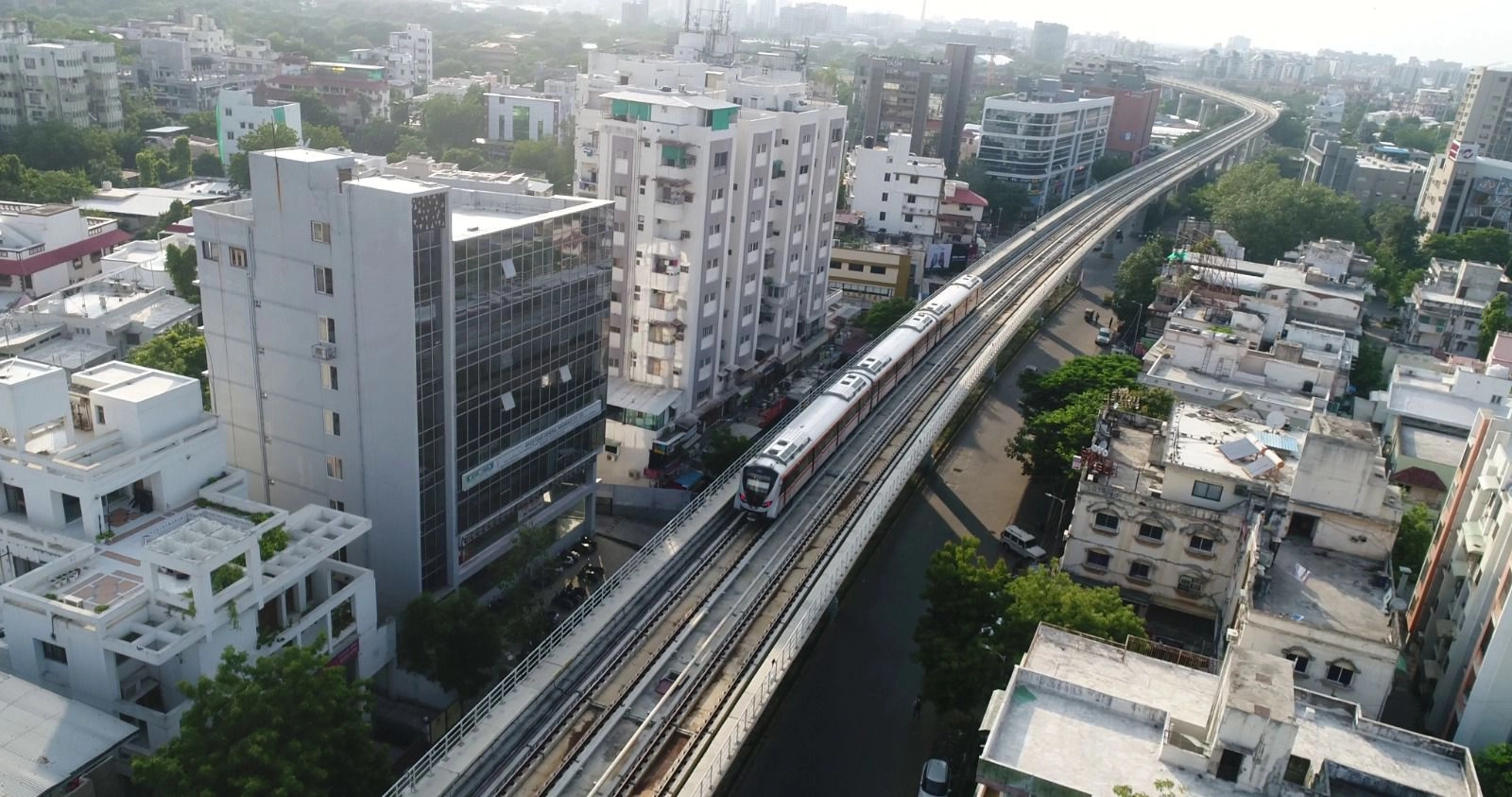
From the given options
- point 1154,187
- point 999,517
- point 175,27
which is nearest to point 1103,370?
point 999,517

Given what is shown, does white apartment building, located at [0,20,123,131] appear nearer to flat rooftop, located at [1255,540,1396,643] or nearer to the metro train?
the metro train

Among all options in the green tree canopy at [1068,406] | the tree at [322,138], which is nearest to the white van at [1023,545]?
the green tree canopy at [1068,406]

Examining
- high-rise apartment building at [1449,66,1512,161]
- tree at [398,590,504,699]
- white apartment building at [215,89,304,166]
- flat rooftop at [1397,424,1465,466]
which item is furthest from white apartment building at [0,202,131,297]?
high-rise apartment building at [1449,66,1512,161]

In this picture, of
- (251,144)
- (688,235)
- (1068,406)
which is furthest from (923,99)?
(688,235)

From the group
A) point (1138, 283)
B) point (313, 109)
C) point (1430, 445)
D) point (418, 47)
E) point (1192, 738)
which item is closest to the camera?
point (1192, 738)

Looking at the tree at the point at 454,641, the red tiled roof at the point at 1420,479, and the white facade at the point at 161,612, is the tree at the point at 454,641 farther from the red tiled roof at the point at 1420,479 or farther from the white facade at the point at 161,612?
the red tiled roof at the point at 1420,479

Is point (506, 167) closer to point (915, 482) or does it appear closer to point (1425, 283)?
point (915, 482)

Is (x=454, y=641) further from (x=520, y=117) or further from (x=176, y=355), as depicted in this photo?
(x=520, y=117)
